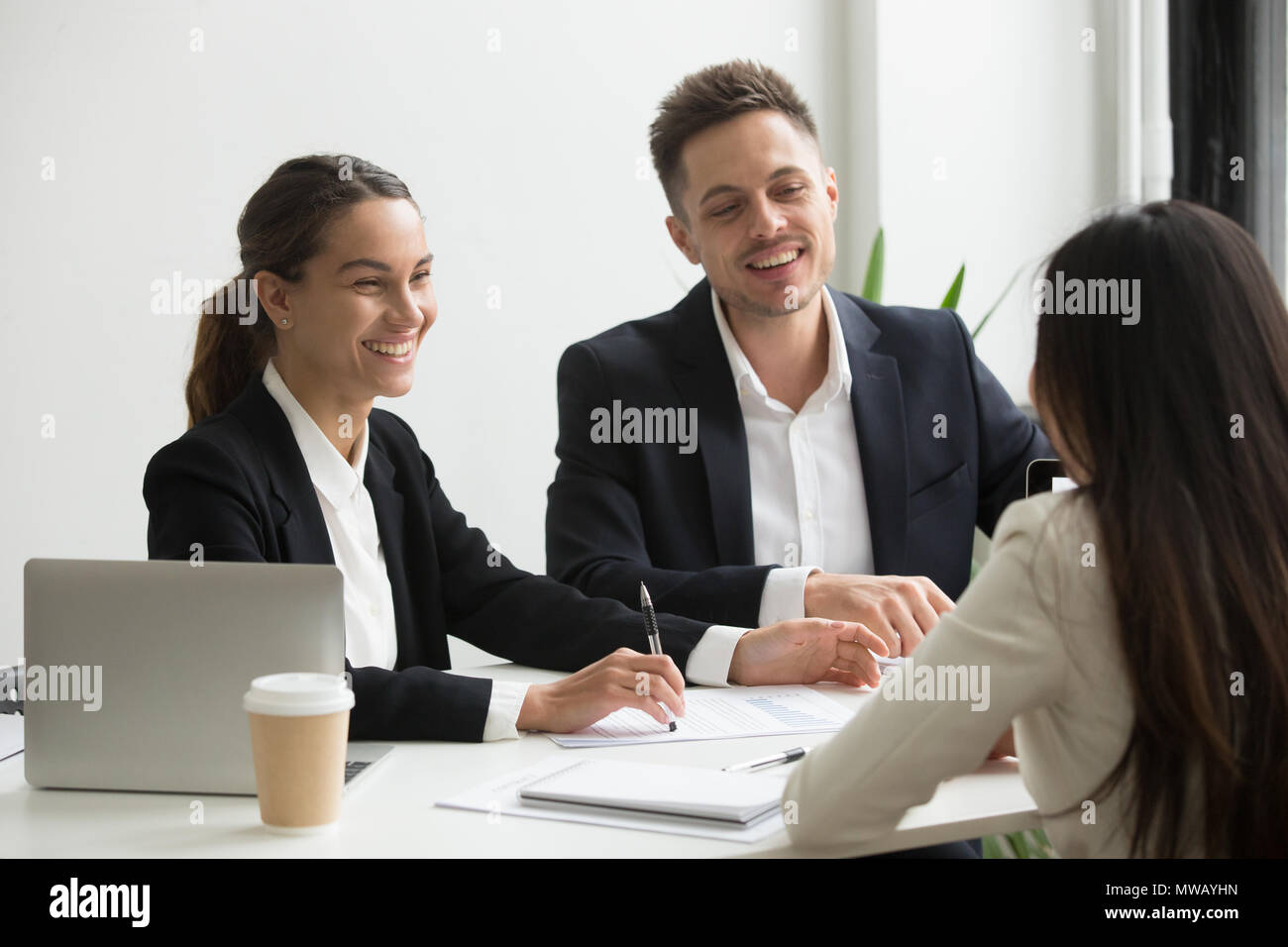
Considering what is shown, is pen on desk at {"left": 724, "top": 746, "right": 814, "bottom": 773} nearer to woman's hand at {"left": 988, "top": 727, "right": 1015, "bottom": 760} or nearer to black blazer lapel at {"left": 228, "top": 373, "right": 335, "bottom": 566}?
woman's hand at {"left": 988, "top": 727, "right": 1015, "bottom": 760}

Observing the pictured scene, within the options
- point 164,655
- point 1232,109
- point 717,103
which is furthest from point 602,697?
point 1232,109

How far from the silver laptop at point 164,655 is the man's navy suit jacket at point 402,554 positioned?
0.65 feet

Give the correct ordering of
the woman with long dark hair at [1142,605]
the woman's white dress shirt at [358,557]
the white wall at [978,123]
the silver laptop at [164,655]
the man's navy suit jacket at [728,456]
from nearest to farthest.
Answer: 1. the woman with long dark hair at [1142,605]
2. the silver laptop at [164,655]
3. the woman's white dress shirt at [358,557]
4. the man's navy suit jacket at [728,456]
5. the white wall at [978,123]

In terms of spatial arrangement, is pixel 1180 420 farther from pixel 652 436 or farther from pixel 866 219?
pixel 866 219

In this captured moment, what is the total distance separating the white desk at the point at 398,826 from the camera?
3.50ft

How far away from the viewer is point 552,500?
7.06 feet

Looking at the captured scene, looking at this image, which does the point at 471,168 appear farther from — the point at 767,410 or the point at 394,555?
the point at 394,555

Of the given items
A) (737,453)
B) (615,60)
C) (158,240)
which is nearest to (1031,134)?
(615,60)

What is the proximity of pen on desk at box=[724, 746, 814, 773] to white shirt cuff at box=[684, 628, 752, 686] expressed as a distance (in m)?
0.34

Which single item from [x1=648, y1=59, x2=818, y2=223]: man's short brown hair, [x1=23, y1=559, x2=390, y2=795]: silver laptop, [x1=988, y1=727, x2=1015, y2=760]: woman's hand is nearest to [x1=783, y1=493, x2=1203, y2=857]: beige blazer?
[x1=988, y1=727, x2=1015, y2=760]: woman's hand

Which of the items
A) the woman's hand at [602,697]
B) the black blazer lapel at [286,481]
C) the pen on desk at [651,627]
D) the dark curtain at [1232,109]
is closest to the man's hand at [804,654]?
the pen on desk at [651,627]

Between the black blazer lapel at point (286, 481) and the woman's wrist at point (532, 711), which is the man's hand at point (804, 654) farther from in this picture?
the black blazer lapel at point (286, 481)

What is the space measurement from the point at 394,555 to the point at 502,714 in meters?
0.51

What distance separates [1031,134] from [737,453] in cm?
188
